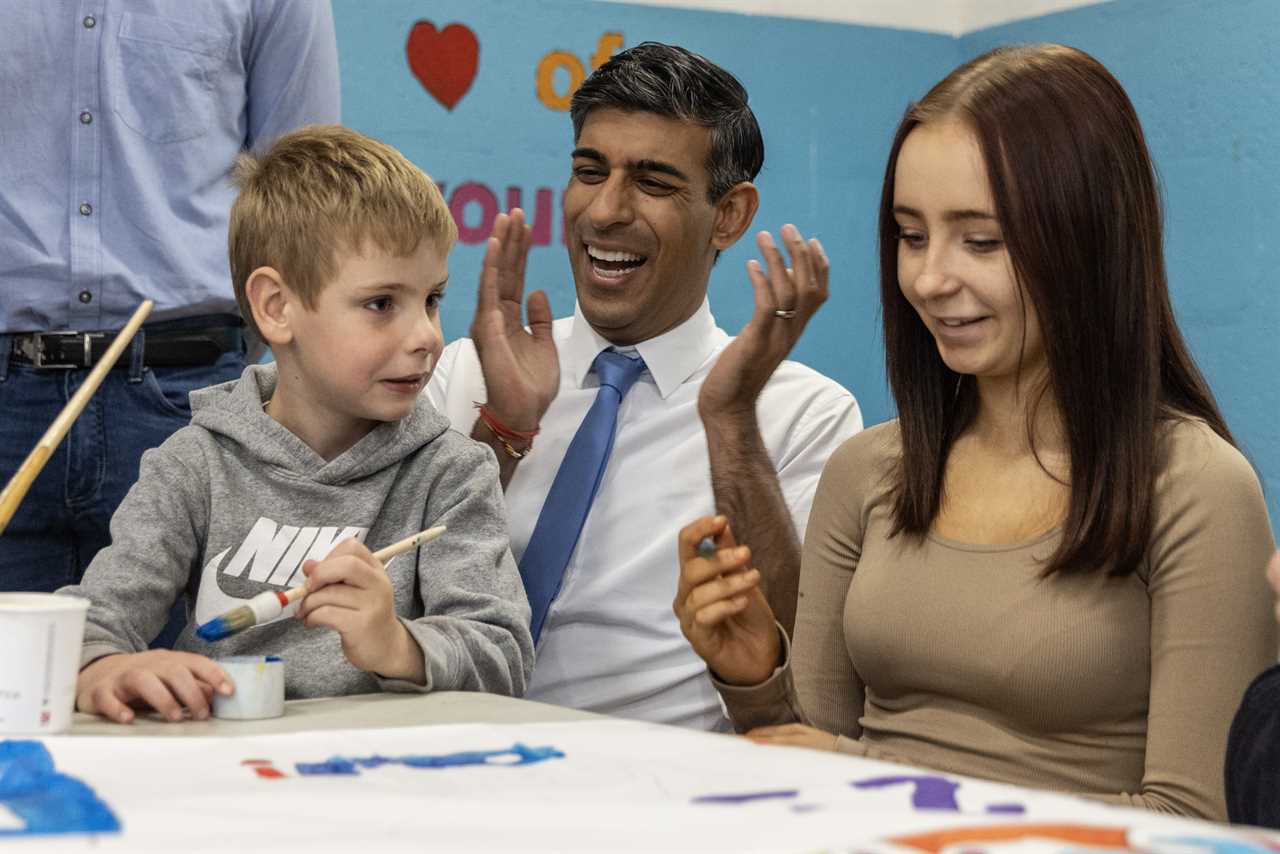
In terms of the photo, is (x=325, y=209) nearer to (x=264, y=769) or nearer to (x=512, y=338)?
(x=512, y=338)

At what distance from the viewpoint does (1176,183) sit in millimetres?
3336

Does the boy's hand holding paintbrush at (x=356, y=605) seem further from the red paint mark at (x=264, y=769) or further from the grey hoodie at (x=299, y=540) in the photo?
the red paint mark at (x=264, y=769)

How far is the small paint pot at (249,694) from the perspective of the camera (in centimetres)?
110

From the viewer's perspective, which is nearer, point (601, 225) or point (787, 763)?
point (787, 763)

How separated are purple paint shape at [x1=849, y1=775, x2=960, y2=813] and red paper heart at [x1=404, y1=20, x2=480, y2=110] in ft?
8.79

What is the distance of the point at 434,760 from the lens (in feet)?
2.95

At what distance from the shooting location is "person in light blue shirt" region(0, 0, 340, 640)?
5.94ft

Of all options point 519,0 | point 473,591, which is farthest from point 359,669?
point 519,0

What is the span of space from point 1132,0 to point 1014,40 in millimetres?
332

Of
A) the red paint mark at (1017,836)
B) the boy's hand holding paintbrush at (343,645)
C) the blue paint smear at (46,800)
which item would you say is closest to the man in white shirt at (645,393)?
the boy's hand holding paintbrush at (343,645)

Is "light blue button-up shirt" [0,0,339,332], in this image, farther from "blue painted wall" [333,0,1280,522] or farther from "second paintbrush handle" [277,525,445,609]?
"blue painted wall" [333,0,1280,522]

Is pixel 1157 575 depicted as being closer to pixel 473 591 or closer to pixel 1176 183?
pixel 473 591

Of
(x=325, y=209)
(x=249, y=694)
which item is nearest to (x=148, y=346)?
(x=325, y=209)

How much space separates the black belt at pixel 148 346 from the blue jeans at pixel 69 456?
2 cm
